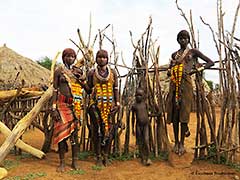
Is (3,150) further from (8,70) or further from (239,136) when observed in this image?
(8,70)

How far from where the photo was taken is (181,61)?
4996 millimetres

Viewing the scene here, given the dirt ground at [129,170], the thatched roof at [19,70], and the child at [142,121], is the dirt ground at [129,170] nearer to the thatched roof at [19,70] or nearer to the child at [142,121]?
the child at [142,121]

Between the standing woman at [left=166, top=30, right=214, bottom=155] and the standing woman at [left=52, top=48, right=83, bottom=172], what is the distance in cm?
144

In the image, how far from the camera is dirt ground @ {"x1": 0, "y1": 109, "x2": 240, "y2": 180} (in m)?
4.46

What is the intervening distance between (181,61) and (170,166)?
5.06 ft

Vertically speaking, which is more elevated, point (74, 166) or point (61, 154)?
point (61, 154)

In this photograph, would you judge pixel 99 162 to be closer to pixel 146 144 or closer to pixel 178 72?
pixel 146 144

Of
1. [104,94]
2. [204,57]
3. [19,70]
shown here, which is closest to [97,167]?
[104,94]

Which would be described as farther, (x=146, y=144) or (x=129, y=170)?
(x=146, y=144)

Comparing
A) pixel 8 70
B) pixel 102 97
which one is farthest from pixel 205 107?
pixel 8 70

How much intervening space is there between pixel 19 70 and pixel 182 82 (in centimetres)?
894

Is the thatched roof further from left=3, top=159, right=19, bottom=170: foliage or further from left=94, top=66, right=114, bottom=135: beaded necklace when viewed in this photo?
left=94, top=66, right=114, bottom=135: beaded necklace

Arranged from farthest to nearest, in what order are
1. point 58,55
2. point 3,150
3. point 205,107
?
point 58,55
point 205,107
point 3,150

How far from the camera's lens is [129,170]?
481 cm
